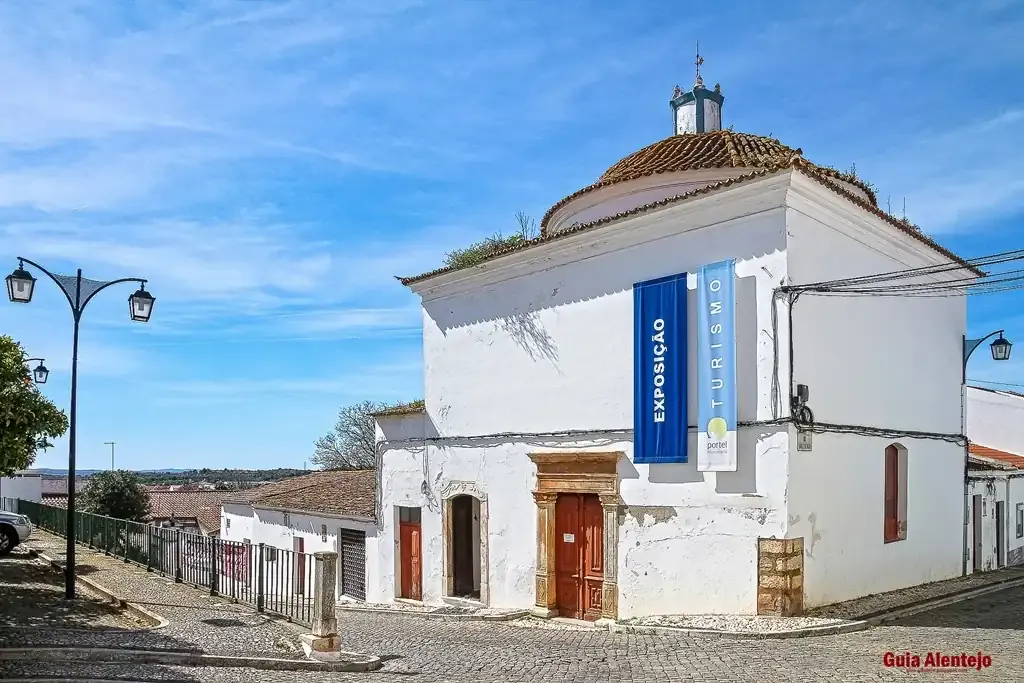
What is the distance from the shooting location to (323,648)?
890cm

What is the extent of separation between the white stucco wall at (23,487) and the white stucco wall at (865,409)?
41.7 m

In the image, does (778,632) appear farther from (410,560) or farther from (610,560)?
(410,560)

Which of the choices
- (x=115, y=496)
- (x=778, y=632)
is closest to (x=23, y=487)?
(x=115, y=496)

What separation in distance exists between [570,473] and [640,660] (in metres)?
4.63

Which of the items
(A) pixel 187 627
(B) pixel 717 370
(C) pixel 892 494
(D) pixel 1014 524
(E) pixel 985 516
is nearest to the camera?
(A) pixel 187 627

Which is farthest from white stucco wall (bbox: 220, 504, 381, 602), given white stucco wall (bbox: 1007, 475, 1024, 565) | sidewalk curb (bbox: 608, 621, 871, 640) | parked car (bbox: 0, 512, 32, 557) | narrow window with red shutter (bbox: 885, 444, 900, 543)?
white stucco wall (bbox: 1007, 475, 1024, 565)

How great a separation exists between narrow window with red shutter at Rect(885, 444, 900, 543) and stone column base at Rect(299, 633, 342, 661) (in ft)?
25.4

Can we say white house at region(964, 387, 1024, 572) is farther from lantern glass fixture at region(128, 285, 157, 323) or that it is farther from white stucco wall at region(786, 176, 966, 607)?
lantern glass fixture at region(128, 285, 157, 323)

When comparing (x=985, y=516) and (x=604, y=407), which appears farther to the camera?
(x=985, y=516)

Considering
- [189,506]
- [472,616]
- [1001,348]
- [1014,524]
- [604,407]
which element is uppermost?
[1001,348]

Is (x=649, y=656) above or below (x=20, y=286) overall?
below

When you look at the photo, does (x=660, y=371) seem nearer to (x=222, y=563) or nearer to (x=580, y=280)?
(x=580, y=280)

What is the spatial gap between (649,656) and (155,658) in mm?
4706

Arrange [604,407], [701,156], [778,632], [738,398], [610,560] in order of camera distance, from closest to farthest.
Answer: [778,632], [738,398], [610,560], [604,407], [701,156]
